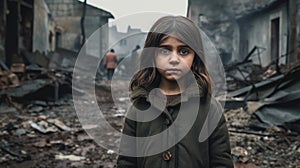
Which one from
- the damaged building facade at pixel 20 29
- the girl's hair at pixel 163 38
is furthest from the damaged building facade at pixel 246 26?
the girl's hair at pixel 163 38

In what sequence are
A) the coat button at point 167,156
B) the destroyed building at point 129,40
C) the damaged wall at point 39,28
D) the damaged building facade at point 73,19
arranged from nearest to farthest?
the coat button at point 167,156, the destroyed building at point 129,40, the damaged wall at point 39,28, the damaged building facade at point 73,19

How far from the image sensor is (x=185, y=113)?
1527 mm

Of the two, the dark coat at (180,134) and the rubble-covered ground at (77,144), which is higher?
the dark coat at (180,134)

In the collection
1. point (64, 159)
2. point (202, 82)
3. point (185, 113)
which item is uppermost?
point (202, 82)

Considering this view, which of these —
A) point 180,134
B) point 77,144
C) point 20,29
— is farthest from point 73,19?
point 180,134

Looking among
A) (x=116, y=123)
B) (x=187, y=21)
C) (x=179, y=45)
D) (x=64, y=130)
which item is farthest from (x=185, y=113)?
(x=116, y=123)

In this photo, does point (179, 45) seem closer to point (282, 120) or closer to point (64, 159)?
point (64, 159)

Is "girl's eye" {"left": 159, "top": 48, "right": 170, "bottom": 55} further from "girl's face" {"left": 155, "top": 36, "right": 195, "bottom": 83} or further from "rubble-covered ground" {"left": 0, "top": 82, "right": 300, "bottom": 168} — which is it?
"rubble-covered ground" {"left": 0, "top": 82, "right": 300, "bottom": 168}

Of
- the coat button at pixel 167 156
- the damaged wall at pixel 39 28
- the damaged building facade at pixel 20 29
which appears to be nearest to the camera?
the coat button at pixel 167 156

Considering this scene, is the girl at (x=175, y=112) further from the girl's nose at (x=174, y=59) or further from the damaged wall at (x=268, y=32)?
the damaged wall at (x=268, y=32)

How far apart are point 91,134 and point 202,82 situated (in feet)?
13.7

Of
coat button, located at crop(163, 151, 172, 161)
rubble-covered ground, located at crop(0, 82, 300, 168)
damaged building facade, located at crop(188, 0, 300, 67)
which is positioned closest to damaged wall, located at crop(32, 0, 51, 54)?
rubble-covered ground, located at crop(0, 82, 300, 168)

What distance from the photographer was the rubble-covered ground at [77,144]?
155 inches

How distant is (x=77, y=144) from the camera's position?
15.9 ft
